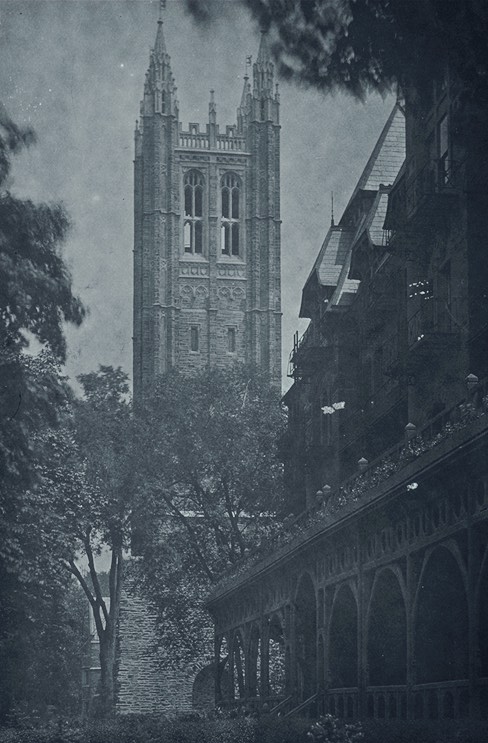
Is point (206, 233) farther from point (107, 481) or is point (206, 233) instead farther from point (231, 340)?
point (107, 481)

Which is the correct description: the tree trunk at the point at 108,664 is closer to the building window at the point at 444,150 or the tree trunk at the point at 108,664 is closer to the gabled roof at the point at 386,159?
the gabled roof at the point at 386,159

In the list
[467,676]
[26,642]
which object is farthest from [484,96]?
[26,642]

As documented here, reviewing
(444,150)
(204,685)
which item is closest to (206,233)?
(204,685)

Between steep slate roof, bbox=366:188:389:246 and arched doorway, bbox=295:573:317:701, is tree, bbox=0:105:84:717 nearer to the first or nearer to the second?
arched doorway, bbox=295:573:317:701

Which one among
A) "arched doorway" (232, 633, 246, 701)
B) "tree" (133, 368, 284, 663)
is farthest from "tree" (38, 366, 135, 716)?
"arched doorway" (232, 633, 246, 701)

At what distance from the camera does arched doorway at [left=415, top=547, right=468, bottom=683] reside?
25.9 metres

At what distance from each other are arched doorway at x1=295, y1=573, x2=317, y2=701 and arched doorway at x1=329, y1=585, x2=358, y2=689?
3.00m

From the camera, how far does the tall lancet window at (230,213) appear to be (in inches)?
4402

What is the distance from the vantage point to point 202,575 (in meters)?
61.2

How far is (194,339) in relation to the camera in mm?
106750

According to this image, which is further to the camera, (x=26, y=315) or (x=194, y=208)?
(x=194, y=208)

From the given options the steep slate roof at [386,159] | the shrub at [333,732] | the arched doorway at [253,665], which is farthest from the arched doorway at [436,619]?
the steep slate roof at [386,159]

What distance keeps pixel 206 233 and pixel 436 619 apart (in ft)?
283

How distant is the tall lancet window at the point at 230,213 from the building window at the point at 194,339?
7.94m
